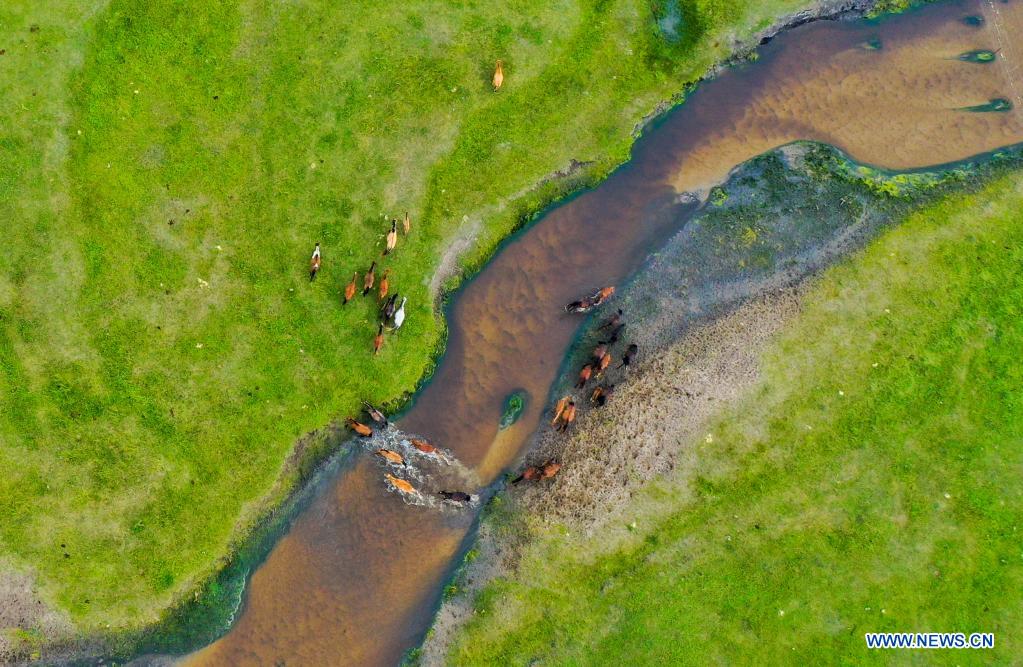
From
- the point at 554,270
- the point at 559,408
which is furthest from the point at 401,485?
the point at 554,270

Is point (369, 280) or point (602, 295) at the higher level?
point (369, 280)

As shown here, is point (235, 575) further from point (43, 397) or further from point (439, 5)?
point (439, 5)

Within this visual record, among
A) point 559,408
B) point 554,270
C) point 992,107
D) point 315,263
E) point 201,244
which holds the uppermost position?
point 201,244

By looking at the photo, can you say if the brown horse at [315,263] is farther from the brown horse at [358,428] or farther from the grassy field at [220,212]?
the brown horse at [358,428]

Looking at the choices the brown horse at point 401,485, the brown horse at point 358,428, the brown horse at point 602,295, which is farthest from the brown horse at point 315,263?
the brown horse at point 602,295

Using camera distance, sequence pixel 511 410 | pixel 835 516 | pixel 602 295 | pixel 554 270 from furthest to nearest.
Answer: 1. pixel 554 270
2. pixel 511 410
3. pixel 602 295
4. pixel 835 516

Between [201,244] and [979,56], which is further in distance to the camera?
[979,56]

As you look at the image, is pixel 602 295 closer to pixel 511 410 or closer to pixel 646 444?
pixel 511 410

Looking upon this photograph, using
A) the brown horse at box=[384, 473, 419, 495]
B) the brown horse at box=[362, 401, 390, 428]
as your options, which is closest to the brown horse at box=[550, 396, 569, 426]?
the brown horse at box=[384, 473, 419, 495]
